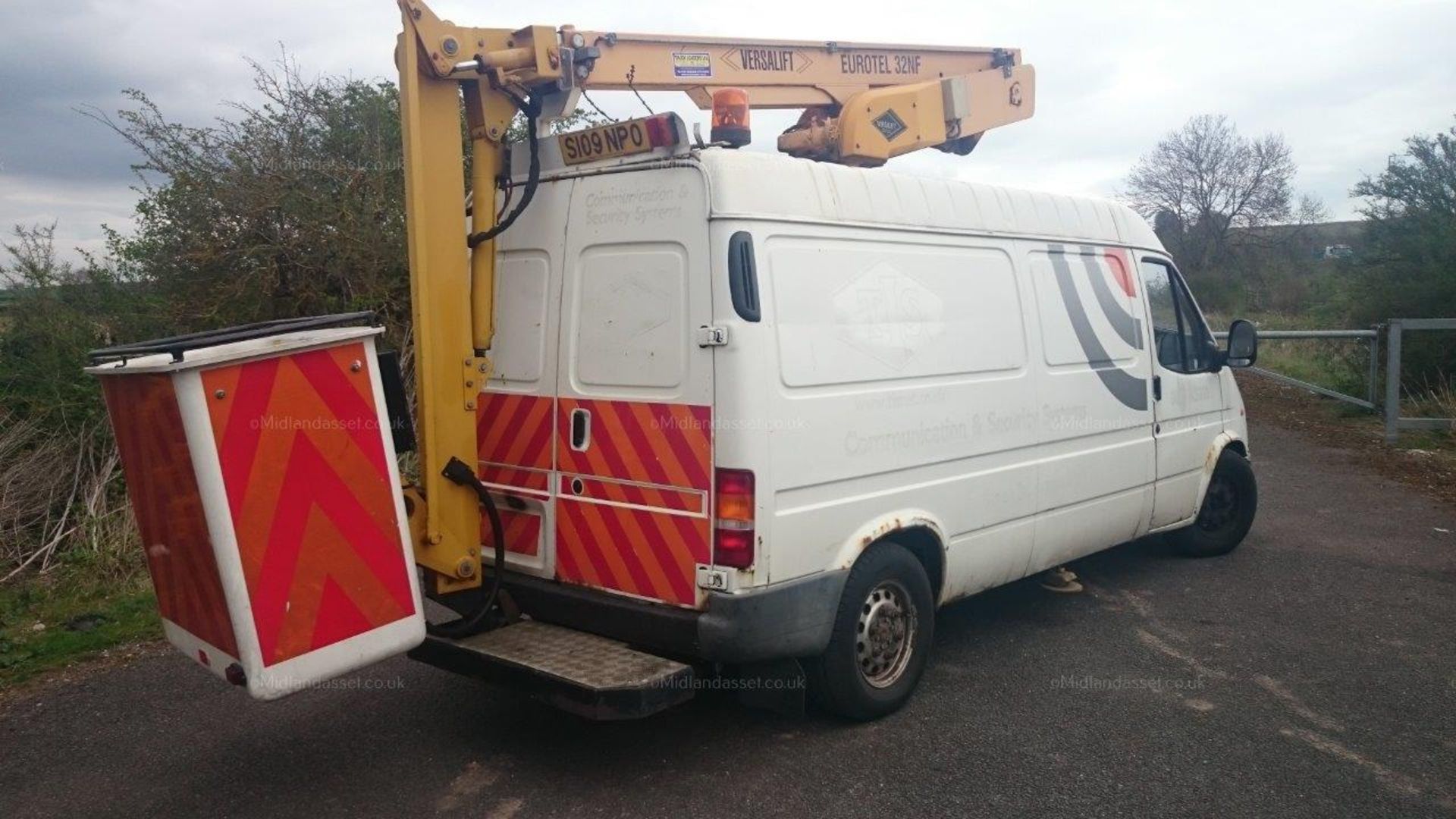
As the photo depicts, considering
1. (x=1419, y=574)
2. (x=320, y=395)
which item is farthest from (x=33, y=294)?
(x=1419, y=574)

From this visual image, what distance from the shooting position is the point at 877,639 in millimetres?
4598

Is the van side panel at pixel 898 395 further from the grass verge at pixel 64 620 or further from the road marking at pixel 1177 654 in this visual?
the grass verge at pixel 64 620

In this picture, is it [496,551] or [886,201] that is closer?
[496,551]

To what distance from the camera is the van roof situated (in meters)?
4.11

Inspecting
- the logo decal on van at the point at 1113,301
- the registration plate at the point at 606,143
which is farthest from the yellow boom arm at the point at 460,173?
the logo decal on van at the point at 1113,301

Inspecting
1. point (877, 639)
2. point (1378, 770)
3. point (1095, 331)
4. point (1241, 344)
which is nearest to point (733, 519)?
point (877, 639)

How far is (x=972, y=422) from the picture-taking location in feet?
16.5

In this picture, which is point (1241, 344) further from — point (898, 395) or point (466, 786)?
point (466, 786)

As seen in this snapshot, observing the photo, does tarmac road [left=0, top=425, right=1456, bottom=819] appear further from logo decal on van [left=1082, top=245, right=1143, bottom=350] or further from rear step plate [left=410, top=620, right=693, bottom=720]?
logo decal on van [left=1082, top=245, right=1143, bottom=350]

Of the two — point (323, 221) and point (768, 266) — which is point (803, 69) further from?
point (323, 221)

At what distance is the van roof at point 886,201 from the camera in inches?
162

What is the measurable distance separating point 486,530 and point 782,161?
81.2 inches

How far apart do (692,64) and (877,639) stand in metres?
Answer: 3.01

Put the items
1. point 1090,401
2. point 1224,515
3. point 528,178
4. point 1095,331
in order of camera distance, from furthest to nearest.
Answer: point 1224,515
point 1095,331
point 1090,401
point 528,178
